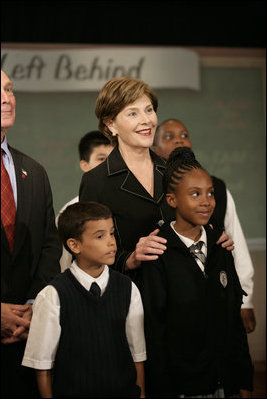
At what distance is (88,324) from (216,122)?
9.78ft

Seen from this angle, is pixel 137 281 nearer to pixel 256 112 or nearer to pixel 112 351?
pixel 112 351

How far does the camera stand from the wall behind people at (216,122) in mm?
4121

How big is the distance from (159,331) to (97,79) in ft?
9.02

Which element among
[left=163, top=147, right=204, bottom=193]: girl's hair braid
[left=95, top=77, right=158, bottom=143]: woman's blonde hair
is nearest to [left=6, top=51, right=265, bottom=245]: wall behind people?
[left=95, top=77, right=158, bottom=143]: woman's blonde hair

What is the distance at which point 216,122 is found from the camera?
14.3ft

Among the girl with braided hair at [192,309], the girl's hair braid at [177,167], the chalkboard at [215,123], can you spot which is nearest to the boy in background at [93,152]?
the girl's hair braid at [177,167]

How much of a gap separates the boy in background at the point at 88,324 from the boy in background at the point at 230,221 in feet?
1.40

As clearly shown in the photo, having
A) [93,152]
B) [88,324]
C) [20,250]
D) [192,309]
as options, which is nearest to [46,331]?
[88,324]

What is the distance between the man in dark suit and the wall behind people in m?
2.40

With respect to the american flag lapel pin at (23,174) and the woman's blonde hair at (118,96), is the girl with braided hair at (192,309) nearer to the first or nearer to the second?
the woman's blonde hair at (118,96)

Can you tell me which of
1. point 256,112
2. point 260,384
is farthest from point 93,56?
point 260,384

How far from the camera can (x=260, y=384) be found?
11.9 feet

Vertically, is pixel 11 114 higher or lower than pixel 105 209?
higher

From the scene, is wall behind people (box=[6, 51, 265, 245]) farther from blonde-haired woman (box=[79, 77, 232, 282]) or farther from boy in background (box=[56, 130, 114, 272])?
blonde-haired woman (box=[79, 77, 232, 282])
